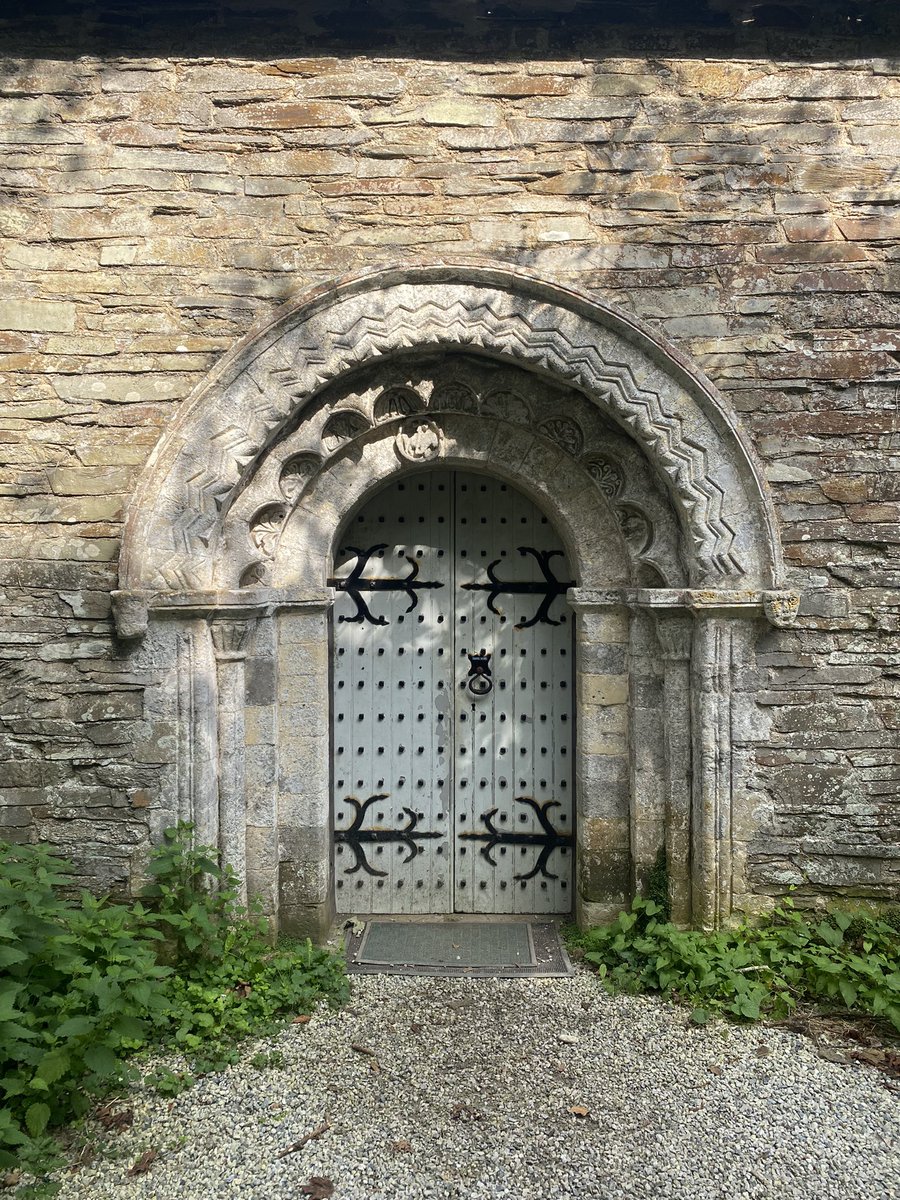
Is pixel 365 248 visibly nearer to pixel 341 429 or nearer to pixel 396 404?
pixel 396 404

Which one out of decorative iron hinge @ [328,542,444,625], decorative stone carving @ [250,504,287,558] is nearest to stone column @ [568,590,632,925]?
decorative iron hinge @ [328,542,444,625]

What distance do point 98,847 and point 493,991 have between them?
1889 millimetres

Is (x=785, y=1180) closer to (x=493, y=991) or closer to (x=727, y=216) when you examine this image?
(x=493, y=991)

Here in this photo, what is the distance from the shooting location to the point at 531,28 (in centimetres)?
363

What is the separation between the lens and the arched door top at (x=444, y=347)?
3525mm

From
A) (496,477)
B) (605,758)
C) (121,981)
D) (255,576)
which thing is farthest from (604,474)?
(121,981)

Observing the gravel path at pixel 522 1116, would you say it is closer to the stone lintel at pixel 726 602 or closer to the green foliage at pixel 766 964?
the green foliage at pixel 766 964

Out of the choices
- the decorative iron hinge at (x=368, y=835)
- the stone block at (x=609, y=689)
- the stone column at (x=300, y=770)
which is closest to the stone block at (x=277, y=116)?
the stone column at (x=300, y=770)

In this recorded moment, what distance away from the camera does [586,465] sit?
3902 millimetres

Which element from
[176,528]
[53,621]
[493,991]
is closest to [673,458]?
[176,528]

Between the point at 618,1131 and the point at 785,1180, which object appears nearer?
the point at 785,1180

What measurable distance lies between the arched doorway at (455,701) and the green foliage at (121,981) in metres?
0.77

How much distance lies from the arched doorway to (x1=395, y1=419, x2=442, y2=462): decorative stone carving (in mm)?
338

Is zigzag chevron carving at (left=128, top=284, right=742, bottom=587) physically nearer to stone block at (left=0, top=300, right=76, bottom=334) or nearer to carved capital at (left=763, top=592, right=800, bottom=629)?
carved capital at (left=763, top=592, right=800, bottom=629)
